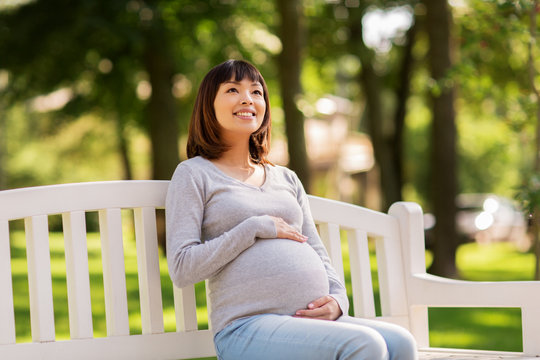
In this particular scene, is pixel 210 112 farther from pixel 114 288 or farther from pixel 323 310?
pixel 323 310

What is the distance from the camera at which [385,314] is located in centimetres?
370

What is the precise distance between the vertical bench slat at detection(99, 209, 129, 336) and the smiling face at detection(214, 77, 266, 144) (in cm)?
55

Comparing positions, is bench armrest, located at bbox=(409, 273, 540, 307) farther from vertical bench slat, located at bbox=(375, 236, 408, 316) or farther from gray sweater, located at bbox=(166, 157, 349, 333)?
gray sweater, located at bbox=(166, 157, 349, 333)

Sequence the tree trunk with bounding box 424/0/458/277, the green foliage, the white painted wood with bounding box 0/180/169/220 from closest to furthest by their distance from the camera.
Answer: the white painted wood with bounding box 0/180/169/220, the green foliage, the tree trunk with bounding box 424/0/458/277

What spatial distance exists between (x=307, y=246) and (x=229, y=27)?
10543 mm

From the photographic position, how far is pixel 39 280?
301 centimetres

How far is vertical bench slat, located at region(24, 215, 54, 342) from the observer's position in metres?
3.01

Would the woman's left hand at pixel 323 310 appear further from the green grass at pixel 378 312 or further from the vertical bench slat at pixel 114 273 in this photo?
the green grass at pixel 378 312

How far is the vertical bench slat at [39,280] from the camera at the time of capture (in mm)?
3008

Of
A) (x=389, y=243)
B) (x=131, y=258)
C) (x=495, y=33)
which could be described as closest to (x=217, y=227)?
(x=389, y=243)

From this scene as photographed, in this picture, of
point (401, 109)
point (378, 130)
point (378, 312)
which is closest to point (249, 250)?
point (378, 312)

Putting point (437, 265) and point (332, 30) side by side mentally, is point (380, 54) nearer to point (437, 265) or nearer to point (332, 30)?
point (332, 30)

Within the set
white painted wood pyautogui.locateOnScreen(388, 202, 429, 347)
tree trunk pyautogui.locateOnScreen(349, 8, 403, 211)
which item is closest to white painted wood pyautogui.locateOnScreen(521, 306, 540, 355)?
white painted wood pyautogui.locateOnScreen(388, 202, 429, 347)

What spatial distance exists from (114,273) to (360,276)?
3.79 feet
